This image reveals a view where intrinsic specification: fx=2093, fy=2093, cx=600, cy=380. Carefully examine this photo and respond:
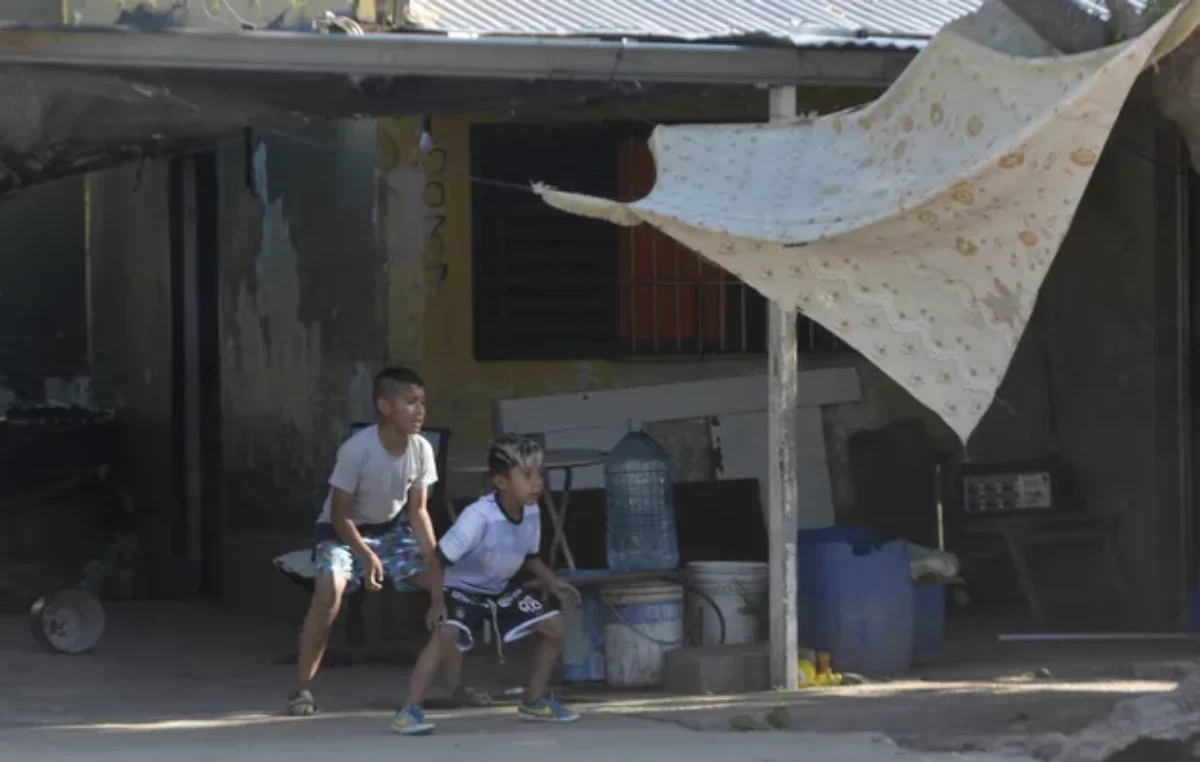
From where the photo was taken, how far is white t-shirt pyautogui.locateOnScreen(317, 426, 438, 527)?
8945mm

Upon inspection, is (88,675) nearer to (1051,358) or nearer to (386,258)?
(386,258)

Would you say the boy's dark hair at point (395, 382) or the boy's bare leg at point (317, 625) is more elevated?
the boy's dark hair at point (395, 382)

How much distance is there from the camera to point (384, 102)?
9.61 metres

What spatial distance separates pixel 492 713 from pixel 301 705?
2.70 ft

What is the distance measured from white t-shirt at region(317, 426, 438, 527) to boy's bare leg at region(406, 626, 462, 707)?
0.85 meters

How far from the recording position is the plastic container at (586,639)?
9875 millimetres

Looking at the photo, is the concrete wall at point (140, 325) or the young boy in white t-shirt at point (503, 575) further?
the concrete wall at point (140, 325)

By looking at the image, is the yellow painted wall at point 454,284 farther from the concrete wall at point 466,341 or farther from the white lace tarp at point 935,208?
the white lace tarp at point 935,208

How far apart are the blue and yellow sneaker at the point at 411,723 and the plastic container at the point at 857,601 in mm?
2319

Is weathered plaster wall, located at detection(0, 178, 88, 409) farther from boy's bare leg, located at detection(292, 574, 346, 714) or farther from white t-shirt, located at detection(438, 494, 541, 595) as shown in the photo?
white t-shirt, located at detection(438, 494, 541, 595)

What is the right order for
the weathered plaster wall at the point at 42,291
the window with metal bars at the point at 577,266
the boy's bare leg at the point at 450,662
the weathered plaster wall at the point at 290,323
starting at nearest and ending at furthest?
the boy's bare leg at the point at 450,662, the window with metal bars at the point at 577,266, the weathered plaster wall at the point at 290,323, the weathered plaster wall at the point at 42,291

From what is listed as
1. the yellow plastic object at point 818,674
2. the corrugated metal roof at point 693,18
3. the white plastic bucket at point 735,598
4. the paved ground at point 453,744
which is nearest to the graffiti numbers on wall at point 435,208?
the corrugated metal roof at point 693,18

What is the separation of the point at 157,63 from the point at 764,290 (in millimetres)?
2679

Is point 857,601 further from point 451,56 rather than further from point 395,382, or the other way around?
point 451,56
